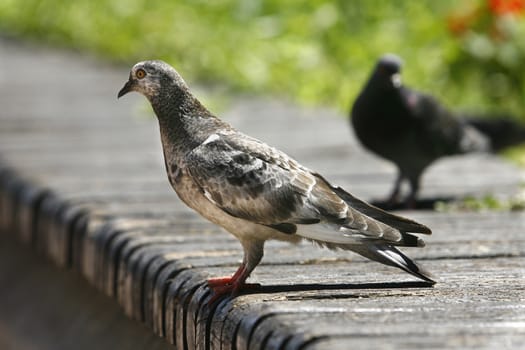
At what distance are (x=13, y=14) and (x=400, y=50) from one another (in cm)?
525

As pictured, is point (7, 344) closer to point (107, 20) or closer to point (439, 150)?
point (439, 150)

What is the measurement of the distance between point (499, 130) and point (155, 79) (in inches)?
125

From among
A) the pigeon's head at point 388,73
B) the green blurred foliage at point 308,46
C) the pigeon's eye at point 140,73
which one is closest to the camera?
the pigeon's eye at point 140,73

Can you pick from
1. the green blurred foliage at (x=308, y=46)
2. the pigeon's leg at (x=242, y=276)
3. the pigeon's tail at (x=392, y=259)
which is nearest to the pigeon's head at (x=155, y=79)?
the pigeon's leg at (x=242, y=276)

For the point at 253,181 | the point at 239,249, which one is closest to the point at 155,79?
the point at 253,181

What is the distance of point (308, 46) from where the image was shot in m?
9.57

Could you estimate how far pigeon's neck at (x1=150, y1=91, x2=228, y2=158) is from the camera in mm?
3838

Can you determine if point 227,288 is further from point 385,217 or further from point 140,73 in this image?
point 140,73

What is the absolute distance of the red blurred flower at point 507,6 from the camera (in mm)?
8367

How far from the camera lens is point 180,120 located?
3.89m

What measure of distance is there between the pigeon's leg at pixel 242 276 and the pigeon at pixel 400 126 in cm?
193

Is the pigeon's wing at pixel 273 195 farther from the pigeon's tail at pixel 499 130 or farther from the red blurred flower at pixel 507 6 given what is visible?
the red blurred flower at pixel 507 6

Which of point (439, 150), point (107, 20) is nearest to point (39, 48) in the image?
point (107, 20)

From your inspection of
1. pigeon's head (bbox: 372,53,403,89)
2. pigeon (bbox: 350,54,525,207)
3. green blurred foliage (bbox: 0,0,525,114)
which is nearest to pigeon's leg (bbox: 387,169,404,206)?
pigeon (bbox: 350,54,525,207)
